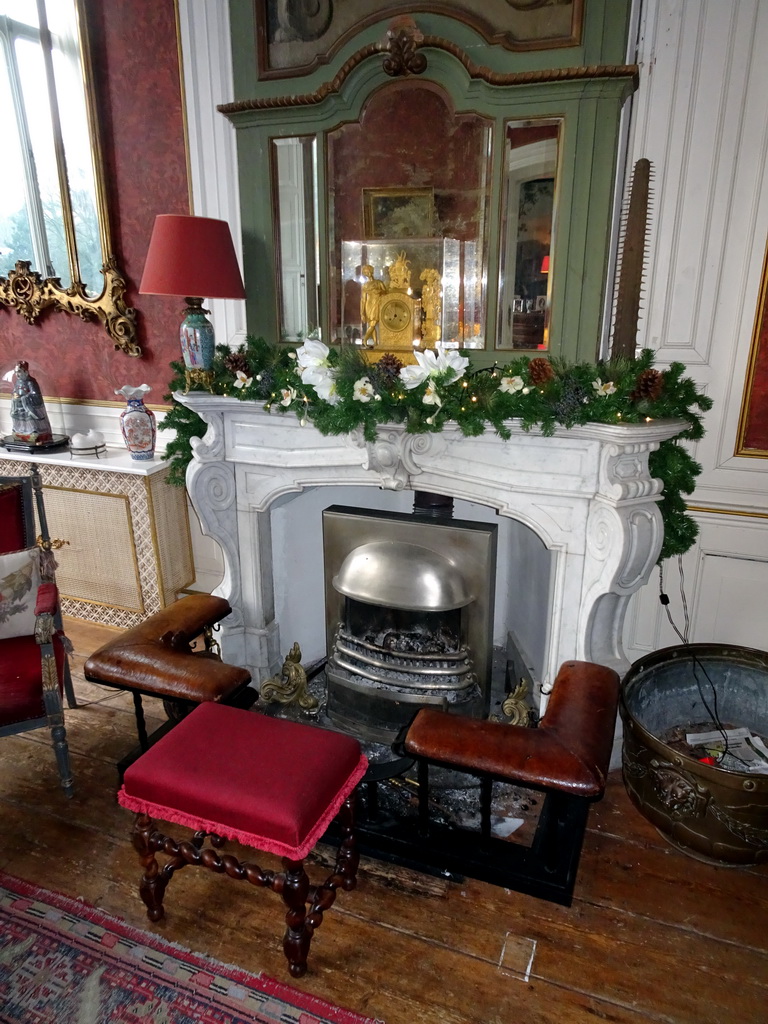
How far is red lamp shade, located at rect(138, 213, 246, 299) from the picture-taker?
7.93 ft

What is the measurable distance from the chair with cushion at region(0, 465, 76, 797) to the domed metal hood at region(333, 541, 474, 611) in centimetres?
113

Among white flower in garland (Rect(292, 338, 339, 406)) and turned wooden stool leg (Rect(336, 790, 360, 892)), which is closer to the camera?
turned wooden stool leg (Rect(336, 790, 360, 892))

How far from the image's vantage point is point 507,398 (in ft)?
7.05

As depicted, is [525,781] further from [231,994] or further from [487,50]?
[487,50]

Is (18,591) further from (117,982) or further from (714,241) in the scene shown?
(714,241)

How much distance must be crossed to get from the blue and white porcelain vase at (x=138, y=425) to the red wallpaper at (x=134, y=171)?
18 centimetres

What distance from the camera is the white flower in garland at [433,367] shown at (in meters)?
2.19

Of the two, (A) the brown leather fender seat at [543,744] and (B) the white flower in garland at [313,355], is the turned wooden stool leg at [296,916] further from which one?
(B) the white flower in garland at [313,355]

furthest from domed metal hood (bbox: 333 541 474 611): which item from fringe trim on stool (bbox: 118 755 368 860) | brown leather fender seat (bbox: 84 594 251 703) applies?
fringe trim on stool (bbox: 118 755 368 860)

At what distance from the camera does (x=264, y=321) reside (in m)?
2.70

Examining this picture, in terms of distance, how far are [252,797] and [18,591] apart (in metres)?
1.49

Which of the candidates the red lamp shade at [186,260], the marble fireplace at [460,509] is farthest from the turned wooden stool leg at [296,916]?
the red lamp shade at [186,260]

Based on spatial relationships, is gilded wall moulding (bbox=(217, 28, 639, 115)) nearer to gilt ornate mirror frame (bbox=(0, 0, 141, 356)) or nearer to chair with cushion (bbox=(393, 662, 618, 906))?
gilt ornate mirror frame (bbox=(0, 0, 141, 356))

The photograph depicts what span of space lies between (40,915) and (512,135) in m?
2.88
